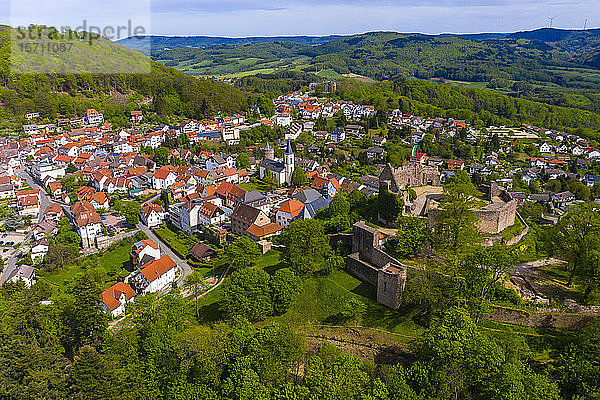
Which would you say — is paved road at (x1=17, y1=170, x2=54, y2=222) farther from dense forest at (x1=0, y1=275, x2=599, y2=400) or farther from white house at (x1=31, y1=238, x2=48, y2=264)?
dense forest at (x1=0, y1=275, x2=599, y2=400)

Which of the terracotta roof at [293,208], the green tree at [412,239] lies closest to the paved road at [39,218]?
the terracotta roof at [293,208]

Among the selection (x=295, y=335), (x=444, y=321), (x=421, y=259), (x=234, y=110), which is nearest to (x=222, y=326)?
(x=295, y=335)

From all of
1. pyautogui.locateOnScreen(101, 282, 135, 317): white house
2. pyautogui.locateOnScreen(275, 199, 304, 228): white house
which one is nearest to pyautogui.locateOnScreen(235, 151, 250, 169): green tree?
pyautogui.locateOnScreen(275, 199, 304, 228): white house

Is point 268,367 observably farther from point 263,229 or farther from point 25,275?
point 25,275

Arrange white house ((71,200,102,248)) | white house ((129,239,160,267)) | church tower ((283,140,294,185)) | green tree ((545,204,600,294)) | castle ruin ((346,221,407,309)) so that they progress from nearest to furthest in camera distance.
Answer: green tree ((545,204,600,294)) < castle ruin ((346,221,407,309)) < white house ((129,239,160,267)) < white house ((71,200,102,248)) < church tower ((283,140,294,185))

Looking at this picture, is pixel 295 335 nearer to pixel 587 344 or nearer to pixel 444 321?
pixel 444 321
